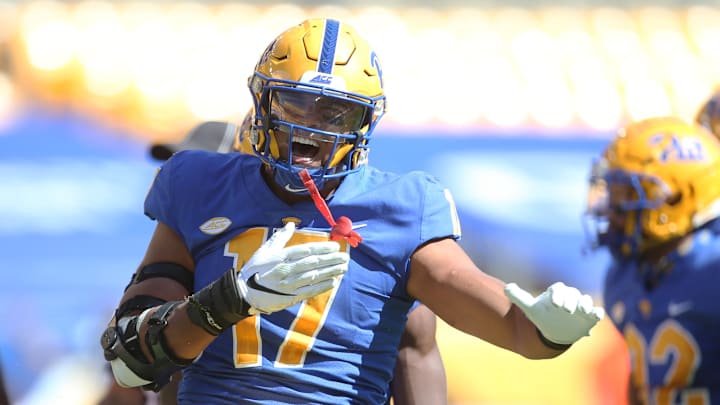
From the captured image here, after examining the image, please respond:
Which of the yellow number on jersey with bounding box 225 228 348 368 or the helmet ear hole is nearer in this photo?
the yellow number on jersey with bounding box 225 228 348 368

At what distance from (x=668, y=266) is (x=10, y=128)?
237 inches

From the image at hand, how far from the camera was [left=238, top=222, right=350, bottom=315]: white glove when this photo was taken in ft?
7.91

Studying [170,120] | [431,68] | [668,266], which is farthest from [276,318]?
[431,68]

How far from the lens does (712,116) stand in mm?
6188

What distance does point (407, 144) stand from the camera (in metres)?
9.36

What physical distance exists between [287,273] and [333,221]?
33 cm

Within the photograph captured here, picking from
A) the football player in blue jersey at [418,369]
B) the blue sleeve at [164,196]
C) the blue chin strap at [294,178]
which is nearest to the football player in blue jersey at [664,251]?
the football player in blue jersey at [418,369]

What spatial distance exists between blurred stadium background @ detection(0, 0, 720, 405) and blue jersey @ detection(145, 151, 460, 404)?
3411 mm

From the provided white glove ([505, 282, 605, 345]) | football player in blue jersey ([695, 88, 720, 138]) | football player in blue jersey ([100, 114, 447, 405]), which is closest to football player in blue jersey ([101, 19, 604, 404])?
white glove ([505, 282, 605, 345])

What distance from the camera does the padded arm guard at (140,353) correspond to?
2.61 metres

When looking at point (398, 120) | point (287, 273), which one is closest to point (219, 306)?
point (287, 273)

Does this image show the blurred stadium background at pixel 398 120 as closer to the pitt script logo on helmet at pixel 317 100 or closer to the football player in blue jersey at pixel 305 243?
the football player in blue jersey at pixel 305 243

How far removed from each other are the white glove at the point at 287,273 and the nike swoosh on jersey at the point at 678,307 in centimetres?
247

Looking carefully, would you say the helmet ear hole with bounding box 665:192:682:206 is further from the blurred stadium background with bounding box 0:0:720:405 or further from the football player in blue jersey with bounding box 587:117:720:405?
the blurred stadium background with bounding box 0:0:720:405
